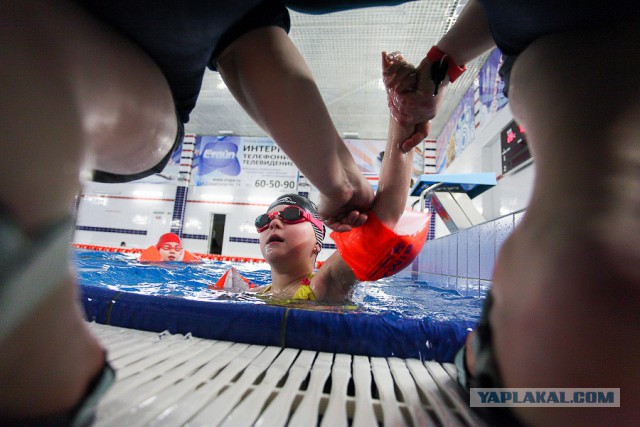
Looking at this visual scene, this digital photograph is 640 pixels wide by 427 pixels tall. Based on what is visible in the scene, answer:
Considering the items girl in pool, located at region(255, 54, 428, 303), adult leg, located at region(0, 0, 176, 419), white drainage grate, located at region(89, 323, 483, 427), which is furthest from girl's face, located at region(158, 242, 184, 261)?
adult leg, located at region(0, 0, 176, 419)

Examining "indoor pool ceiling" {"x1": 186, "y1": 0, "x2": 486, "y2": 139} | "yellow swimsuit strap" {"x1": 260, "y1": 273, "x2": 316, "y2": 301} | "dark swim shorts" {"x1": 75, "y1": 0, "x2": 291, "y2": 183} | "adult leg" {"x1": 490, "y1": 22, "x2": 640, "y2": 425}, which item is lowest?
"yellow swimsuit strap" {"x1": 260, "y1": 273, "x2": 316, "y2": 301}

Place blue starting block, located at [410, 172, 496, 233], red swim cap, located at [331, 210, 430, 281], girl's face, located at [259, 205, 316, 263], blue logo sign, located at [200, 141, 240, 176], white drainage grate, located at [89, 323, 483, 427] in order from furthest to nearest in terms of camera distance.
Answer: blue logo sign, located at [200, 141, 240, 176]
blue starting block, located at [410, 172, 496, 233]
girl's face, located at [259, 205, 316, 263]
red swim cap, located at [331, 210, 430, 281]
white drainage grate, located at [89, 323, 483, 427]

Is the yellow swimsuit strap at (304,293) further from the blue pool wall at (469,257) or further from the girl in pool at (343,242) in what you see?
the blue pool wall at (469,257)

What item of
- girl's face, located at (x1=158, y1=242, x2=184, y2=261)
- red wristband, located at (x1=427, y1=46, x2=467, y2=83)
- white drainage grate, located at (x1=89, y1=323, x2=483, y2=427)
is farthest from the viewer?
girl's face, located at (x1=158, y1=242, x2=184, y2=261)

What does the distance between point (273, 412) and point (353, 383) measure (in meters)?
0.28

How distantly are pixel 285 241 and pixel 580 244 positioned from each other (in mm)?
1831

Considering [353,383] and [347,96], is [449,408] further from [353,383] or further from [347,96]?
[347,96]

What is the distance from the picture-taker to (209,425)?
0.58m

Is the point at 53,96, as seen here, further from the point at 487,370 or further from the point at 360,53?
the point at 360,53

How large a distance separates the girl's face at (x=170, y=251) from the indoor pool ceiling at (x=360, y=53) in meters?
3.87

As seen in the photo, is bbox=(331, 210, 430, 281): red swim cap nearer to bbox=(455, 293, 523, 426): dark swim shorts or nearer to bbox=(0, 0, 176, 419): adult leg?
bbox=(455, 293, 523, 426): dark swim shorts

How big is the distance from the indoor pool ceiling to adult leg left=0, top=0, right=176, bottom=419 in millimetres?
5434

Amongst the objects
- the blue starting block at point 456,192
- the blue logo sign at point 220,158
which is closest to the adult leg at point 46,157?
the blue starting block at point 456,192

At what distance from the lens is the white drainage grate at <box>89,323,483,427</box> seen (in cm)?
62
